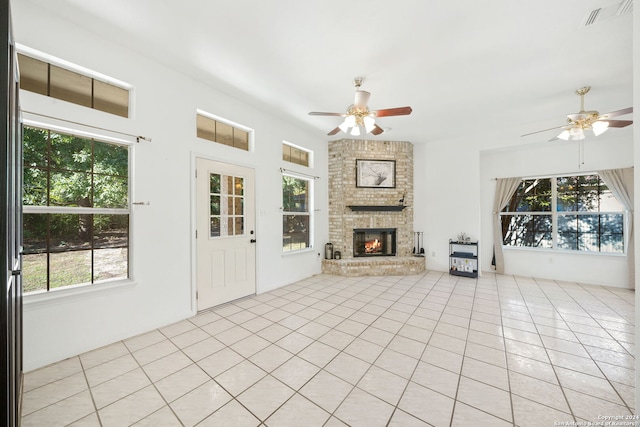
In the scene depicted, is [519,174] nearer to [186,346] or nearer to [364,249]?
[364,249]

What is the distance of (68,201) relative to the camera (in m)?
2.65

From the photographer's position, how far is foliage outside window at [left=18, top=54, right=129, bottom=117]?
2.12 meters

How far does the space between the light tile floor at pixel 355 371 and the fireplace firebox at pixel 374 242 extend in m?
2.41

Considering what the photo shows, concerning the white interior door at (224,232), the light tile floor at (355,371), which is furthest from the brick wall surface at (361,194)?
the light tile floor at (355,371)

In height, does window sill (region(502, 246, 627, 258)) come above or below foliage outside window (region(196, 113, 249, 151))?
below

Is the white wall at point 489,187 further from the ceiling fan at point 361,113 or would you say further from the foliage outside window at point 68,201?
the foliage outside window at point 68,201

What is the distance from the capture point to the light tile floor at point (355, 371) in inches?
64.8

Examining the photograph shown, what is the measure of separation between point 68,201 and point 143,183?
31.4 inches

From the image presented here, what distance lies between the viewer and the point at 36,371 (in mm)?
2049

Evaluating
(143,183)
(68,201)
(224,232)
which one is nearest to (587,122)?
(224,232)

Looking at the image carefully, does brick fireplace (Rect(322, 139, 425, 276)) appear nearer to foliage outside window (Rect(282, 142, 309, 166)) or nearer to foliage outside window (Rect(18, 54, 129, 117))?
foliage outside window (Rect(282, 142, 309, 166))

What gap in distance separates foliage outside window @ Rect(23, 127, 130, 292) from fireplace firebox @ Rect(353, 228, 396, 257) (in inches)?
171

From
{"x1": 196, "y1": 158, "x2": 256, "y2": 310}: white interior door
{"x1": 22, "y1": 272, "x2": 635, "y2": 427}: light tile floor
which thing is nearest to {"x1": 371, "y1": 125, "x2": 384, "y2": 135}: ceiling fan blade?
{"x1": 196, "y1": 158, "x2": 256, "y2": 310}: white interior door

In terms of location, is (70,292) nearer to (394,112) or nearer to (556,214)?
(394,112)
